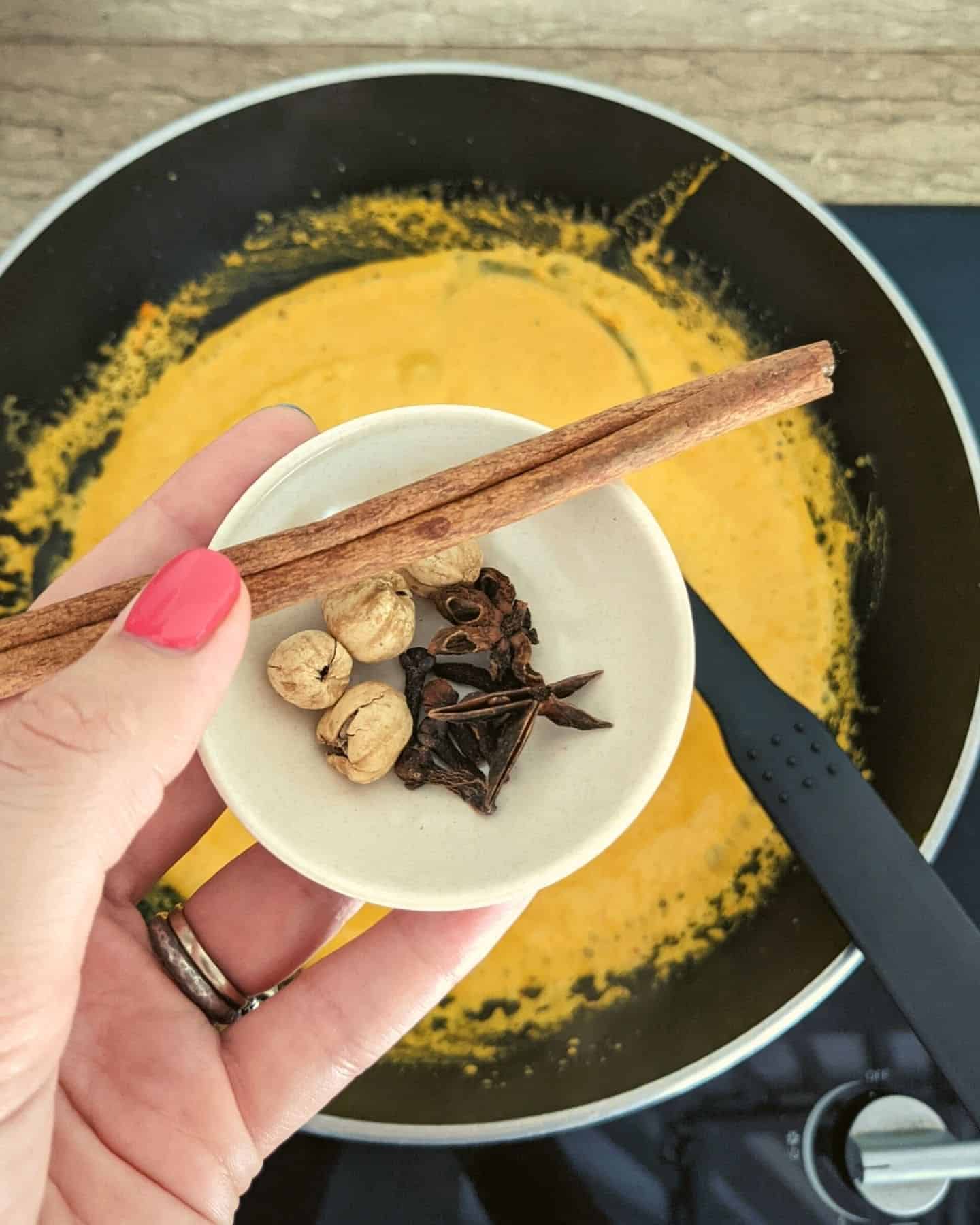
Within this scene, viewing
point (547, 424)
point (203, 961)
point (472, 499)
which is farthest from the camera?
point (547, 424)

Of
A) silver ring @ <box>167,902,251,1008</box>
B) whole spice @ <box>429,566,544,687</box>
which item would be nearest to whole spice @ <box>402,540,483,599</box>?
whole spice @ <box>429,566,544,687</box>

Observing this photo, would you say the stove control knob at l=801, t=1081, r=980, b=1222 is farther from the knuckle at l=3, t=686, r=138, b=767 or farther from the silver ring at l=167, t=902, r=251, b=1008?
the knuckle at l=3, t=686, r=138, b=767

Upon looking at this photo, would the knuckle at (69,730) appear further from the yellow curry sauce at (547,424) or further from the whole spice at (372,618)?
the yellow curry sauce at (547,424)

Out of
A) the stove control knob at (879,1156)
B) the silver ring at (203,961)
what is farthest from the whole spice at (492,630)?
the stove control knob at (879,1156)

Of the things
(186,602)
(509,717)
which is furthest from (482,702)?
(186,602)

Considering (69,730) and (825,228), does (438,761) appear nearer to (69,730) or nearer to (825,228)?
(69,730)
